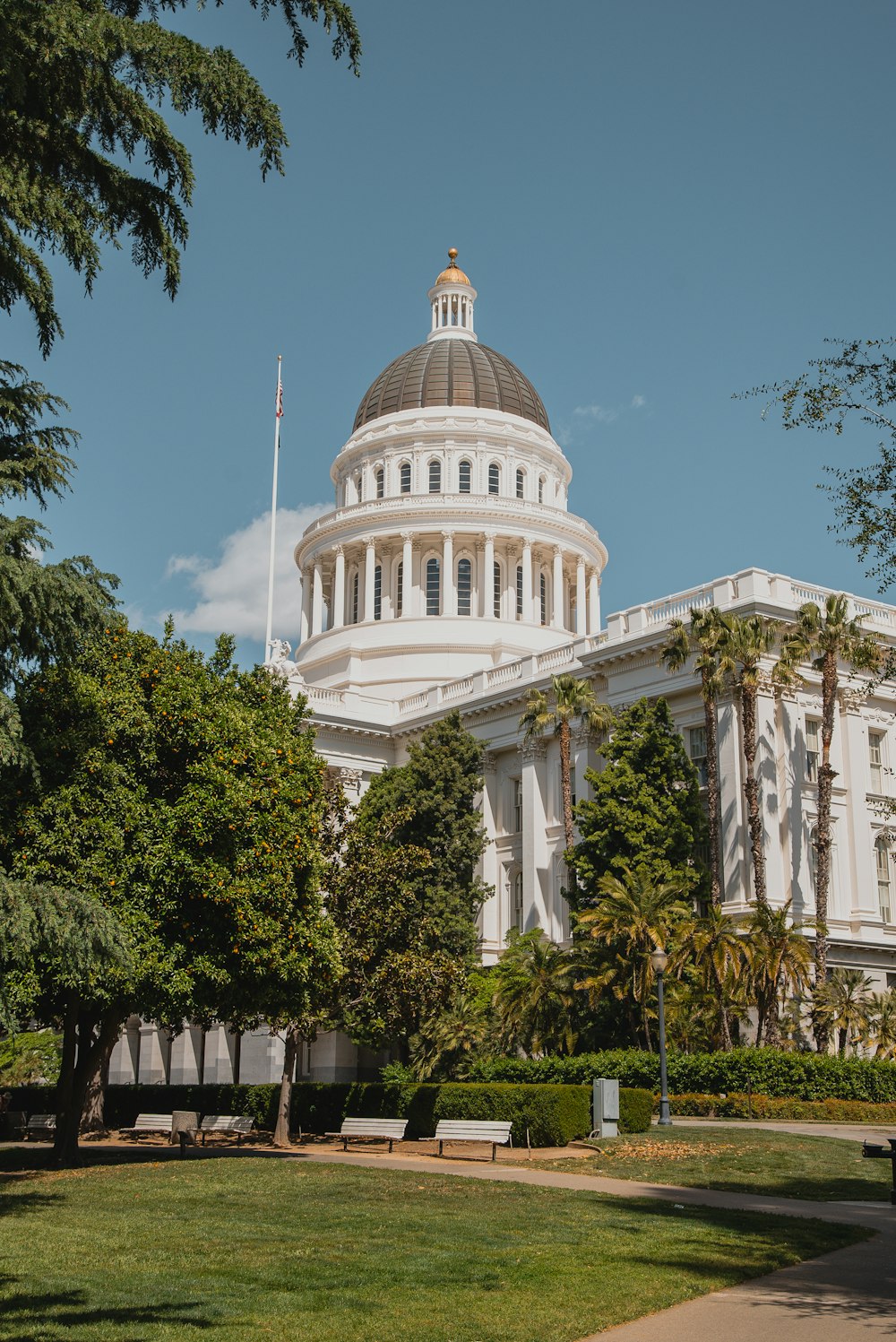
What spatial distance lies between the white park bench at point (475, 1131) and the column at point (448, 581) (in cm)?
4899

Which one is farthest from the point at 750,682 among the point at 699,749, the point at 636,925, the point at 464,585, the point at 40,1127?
the point at 464,585

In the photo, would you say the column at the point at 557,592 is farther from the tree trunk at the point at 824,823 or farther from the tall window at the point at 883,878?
the tree trunk at the point at 824,823

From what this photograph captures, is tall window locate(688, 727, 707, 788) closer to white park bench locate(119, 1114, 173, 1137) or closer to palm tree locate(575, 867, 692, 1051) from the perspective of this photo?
palm tree locate(575, 867, 692, 1051)

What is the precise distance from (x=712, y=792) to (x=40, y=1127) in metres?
22.6

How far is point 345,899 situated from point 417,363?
56714 millimetres

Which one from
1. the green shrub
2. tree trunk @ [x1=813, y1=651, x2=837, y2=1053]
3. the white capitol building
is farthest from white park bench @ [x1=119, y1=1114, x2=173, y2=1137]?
tree trunk @ [x1=813, y1=651, x2=837, y2=1053]

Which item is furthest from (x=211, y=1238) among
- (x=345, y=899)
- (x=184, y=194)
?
(x=345, y=899)

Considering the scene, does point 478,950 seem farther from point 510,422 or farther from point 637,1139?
point 510,422

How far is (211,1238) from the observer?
15422 millimetres

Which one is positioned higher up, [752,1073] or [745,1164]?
[752,1073]

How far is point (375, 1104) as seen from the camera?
35.7 meters

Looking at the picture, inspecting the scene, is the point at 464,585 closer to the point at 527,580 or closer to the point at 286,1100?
the point at 527,580

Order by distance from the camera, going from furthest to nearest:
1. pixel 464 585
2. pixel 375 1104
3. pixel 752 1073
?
pixel 464 585
pixel 752 1073
pixel 375 1104

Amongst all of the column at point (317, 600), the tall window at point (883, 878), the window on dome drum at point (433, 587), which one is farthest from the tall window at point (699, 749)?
the column at point (317, 600)
